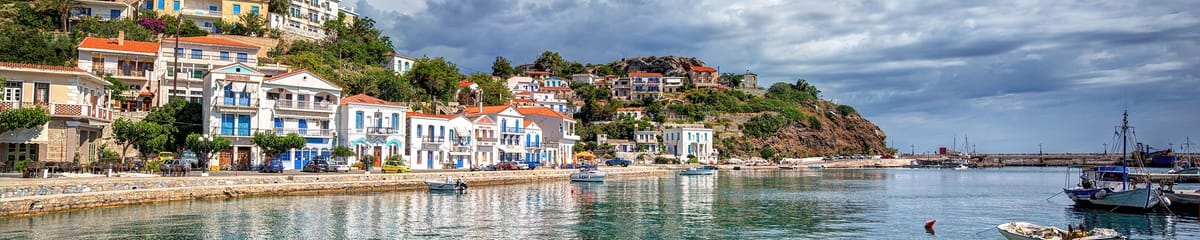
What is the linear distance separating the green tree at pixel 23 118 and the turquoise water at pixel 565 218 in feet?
20.9

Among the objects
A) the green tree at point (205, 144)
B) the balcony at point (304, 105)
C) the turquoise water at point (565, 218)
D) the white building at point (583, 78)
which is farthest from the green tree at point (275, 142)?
the white building at point (583, 78)

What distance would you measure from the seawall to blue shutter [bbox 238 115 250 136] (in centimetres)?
980

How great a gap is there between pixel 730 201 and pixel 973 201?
14795 mm

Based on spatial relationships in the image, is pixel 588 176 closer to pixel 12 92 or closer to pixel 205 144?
pixel 205 144

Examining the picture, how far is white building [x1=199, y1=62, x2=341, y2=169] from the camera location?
5216 centimetres

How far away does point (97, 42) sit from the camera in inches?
2389

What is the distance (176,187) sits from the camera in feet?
122

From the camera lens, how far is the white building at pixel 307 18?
83.9 meters

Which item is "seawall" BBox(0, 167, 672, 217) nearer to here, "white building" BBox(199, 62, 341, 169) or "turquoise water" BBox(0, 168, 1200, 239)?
"turquoise water" BBox(0, 168, 1200, 239)

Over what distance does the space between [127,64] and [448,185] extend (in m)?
30.6

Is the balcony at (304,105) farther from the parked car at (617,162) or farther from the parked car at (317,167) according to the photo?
the parked car at (617,162)

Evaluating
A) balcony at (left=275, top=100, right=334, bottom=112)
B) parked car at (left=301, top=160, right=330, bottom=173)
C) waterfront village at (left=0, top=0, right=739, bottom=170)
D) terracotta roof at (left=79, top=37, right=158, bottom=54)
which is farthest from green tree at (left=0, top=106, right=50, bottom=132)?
terracotta roof at (left=79, top=37, right=158, bottom=54)

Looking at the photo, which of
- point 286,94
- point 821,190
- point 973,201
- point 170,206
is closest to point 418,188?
point 286,94

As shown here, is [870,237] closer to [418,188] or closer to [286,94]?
[418,188]
